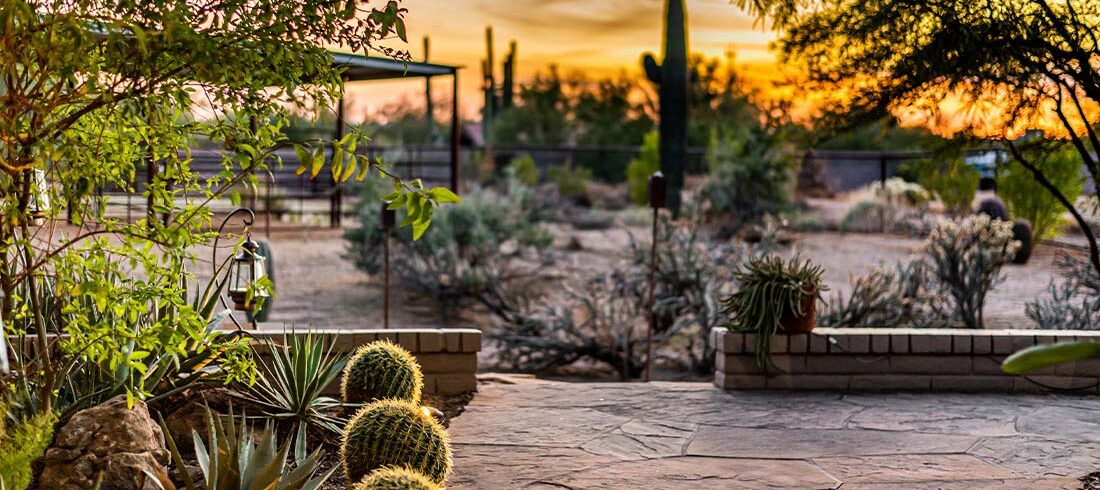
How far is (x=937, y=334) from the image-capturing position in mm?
6977

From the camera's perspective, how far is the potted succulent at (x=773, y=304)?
688cm

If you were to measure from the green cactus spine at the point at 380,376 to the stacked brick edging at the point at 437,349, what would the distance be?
622 millimetres

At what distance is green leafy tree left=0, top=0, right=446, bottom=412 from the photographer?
3604 millimetres

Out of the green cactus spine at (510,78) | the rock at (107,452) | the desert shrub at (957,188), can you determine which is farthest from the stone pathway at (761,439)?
the green cactus spine at (510,78)

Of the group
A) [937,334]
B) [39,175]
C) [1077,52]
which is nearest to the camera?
[39,175]

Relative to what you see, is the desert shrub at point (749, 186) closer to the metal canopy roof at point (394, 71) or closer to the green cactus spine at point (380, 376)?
the metal canopy roof at point (394, 71)

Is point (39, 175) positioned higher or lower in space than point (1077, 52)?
lower

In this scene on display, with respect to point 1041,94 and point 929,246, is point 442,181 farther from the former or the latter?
point 1041,94

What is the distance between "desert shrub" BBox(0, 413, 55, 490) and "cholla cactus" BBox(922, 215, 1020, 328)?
907 centimetres

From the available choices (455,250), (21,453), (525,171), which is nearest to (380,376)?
(21,453)

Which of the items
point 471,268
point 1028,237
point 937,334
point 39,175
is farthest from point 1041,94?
point 1028,237

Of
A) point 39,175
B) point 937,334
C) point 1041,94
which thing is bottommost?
point 937,334

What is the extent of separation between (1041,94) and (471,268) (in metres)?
8.76

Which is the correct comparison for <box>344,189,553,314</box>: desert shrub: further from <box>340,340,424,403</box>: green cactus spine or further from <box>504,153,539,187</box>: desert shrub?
<box>504,153,539,187</box>: desert shrub
